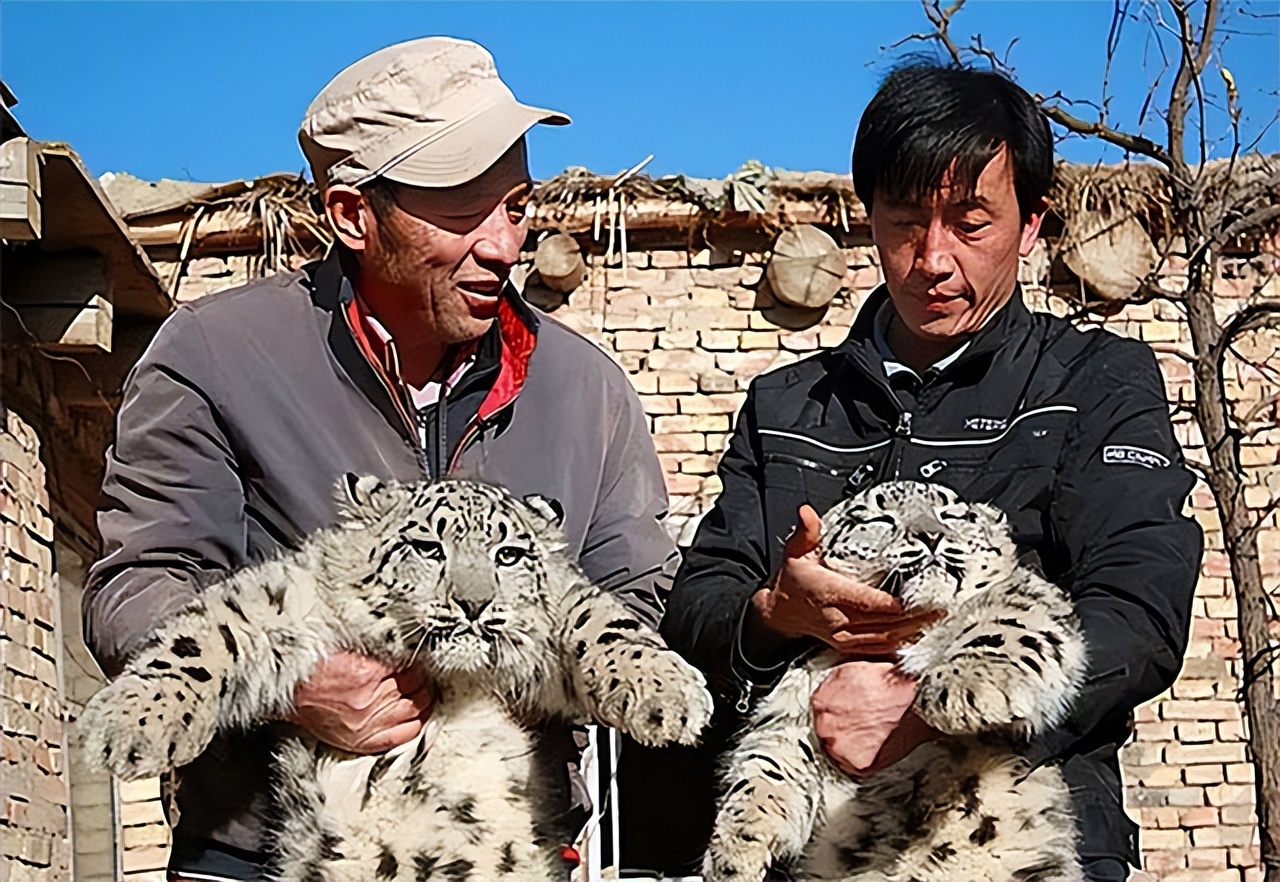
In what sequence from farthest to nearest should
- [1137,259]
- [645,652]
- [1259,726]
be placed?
[1137,259] < [1259,726] < [645,652]

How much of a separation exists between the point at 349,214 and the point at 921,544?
131 cm

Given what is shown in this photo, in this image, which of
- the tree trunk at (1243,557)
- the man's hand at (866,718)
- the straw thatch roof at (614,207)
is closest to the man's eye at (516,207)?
the man's hand at (866,718)

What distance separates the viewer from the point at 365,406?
10.5 feet

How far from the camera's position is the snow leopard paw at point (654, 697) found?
2.88m

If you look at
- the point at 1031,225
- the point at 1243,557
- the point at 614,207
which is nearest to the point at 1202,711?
the point at 1243,557

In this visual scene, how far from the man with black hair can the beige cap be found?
0.74 meters

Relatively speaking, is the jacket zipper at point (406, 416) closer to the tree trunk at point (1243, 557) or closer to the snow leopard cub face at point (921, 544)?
the snow leopard cub face at point (921, 544)

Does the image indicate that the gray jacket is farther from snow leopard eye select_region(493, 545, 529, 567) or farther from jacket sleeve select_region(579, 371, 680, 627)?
snow leopard eye select_region(493, 545, 529, 567)

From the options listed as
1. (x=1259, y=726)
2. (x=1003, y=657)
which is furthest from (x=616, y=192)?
(x=1003, y=657)

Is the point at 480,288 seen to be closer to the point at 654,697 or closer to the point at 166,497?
the point at 166,497

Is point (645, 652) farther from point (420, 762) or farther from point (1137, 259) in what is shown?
point (1137, 259)

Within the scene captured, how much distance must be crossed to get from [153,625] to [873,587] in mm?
1352

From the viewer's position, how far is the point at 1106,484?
9.56 ft

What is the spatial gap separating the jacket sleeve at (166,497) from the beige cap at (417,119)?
1.56ft
